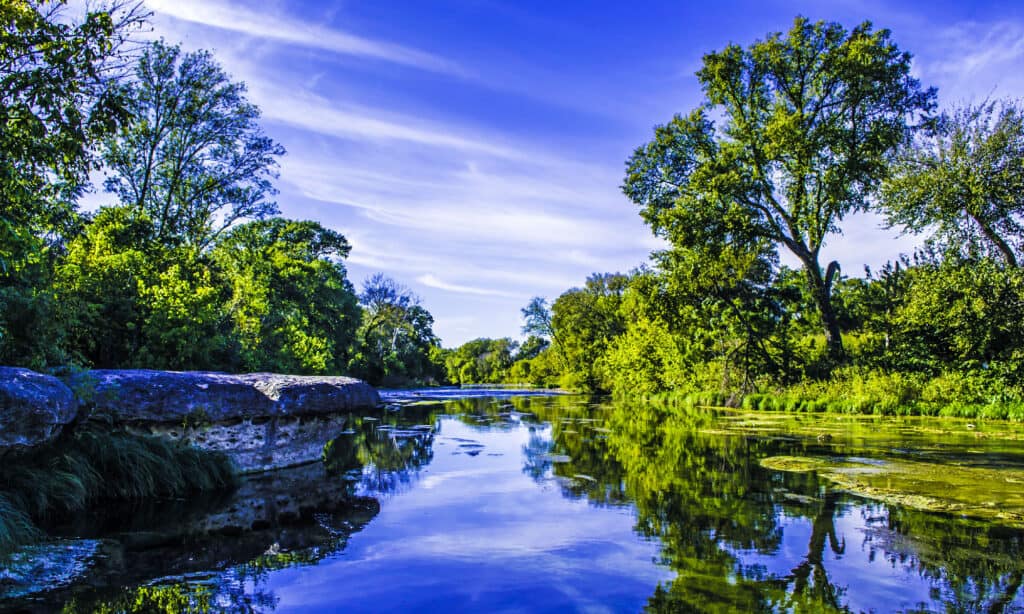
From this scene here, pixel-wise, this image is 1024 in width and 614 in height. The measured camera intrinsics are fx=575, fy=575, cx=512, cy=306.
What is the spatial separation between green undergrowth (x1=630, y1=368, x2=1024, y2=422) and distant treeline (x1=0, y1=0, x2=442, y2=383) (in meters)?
17.6

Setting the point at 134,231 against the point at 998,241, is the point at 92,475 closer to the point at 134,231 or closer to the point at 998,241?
the point at 134,231

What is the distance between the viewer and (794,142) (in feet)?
68.9

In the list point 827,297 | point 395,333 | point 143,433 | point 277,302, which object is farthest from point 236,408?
point 395,333

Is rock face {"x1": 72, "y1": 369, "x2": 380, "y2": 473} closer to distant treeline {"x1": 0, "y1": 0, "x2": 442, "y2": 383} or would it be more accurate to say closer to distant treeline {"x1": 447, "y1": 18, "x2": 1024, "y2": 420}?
distant treeline {"x1": 0, "y1": 0, "x2": 442, "y2": 383}

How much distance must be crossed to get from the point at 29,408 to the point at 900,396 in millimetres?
22079

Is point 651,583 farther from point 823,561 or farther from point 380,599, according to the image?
point 380,599

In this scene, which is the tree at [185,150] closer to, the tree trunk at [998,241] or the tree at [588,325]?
the tree trunk at [998,241]

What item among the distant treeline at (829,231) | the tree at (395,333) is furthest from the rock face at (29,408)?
the tree at (395,333)

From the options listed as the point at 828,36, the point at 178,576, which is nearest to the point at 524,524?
the point at 178,576

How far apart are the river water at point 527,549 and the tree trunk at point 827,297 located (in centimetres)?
1568

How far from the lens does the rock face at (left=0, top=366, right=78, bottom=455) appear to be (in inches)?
166

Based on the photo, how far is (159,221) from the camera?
19.2 meters

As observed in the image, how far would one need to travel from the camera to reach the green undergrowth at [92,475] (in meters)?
4.38

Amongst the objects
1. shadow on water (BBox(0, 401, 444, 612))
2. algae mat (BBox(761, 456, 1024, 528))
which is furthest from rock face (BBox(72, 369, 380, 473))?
algae mat (BBox(761, 456, 1024, 528))
